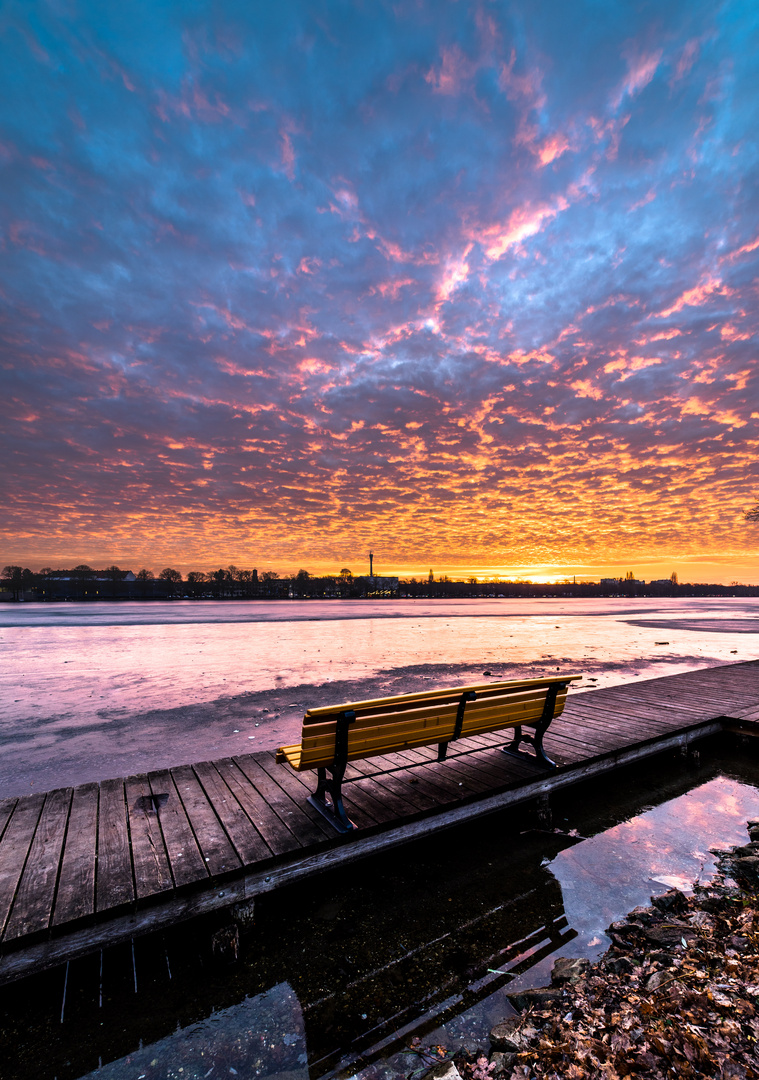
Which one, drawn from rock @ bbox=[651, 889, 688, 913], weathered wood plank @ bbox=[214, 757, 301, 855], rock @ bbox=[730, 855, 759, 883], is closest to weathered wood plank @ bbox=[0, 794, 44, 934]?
weathered wood plank @ bbox=[214, 757, 301, 855]

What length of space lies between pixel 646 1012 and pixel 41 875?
13.7 feet

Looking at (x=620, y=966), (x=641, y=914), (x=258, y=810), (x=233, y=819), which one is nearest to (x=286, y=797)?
(x=258, y=810)

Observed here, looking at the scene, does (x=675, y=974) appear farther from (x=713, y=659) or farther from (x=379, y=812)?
(x=713, y=659)

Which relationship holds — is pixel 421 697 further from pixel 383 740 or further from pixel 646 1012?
pixel 646 1012

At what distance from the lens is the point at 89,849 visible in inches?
148

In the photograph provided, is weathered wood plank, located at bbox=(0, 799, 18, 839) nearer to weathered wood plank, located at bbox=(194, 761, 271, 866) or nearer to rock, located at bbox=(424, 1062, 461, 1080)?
weathered wood plank, located at bbox=(194, 761, 271, 866)

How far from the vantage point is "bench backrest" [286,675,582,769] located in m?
4.18

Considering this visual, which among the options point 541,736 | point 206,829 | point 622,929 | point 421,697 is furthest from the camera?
point 541,736

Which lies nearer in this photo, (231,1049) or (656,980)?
(231,1049)

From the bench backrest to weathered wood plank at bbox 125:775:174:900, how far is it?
48.9 inches

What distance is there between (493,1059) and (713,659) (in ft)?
56.7

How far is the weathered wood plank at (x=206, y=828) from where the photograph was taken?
359 cm

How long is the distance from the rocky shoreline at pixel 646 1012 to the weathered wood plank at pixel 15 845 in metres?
2.99

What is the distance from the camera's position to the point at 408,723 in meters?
4.62
